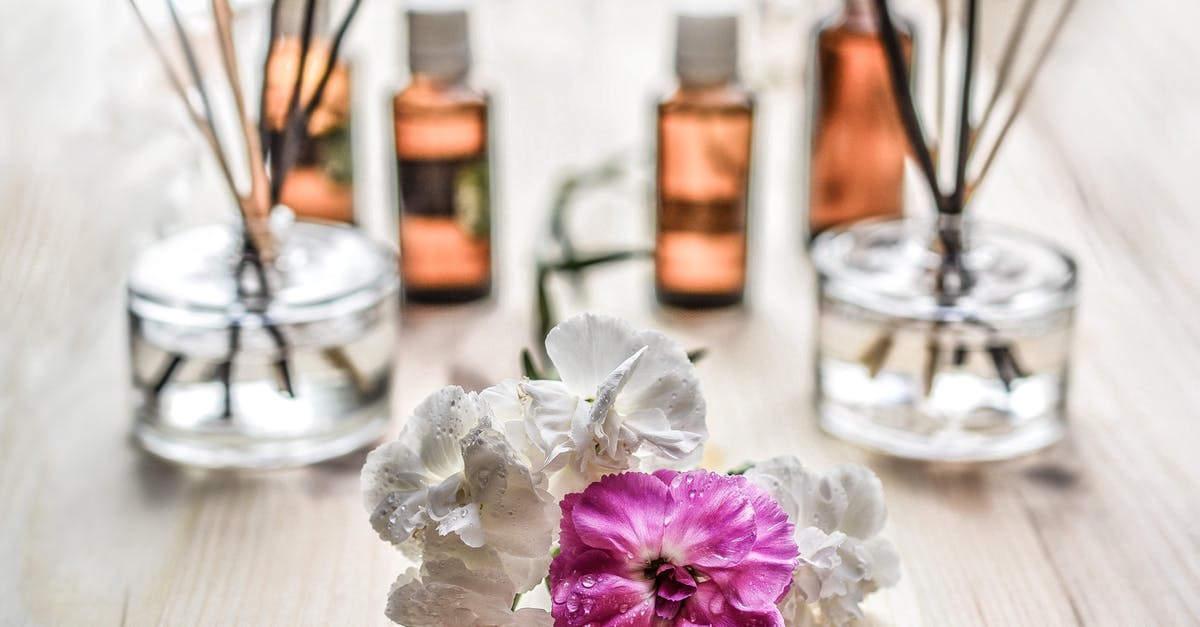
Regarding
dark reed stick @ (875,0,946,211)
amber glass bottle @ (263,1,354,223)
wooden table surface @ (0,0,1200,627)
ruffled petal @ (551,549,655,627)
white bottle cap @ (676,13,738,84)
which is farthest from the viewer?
amber glass bottle @ (263,1,354,223)

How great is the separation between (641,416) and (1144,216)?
24.7 inches

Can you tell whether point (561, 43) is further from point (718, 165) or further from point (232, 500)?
point (232, 500)

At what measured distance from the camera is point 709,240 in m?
0.91

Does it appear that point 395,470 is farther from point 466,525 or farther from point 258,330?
point 258,330

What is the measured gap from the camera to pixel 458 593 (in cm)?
50

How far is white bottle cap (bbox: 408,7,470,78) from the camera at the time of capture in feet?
2.87

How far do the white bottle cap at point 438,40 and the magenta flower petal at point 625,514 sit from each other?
46 cm

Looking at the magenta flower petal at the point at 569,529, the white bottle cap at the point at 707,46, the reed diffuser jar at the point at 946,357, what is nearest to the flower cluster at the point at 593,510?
the magenta flower petal at the point at 569,529

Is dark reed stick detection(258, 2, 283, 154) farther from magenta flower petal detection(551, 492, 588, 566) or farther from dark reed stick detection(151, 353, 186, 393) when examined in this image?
magenta flower petal detection(551, 492, 588, 566)

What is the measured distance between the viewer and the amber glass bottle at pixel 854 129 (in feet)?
3.18

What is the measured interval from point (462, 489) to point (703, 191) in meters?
0.45

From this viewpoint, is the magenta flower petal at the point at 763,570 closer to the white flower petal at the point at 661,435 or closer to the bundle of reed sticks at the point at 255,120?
the white flower petal at the point at 661,435

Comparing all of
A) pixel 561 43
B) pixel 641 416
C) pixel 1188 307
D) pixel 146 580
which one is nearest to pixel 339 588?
pixel 146 580

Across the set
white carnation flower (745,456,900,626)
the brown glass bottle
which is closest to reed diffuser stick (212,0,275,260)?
the brown glass bottle
